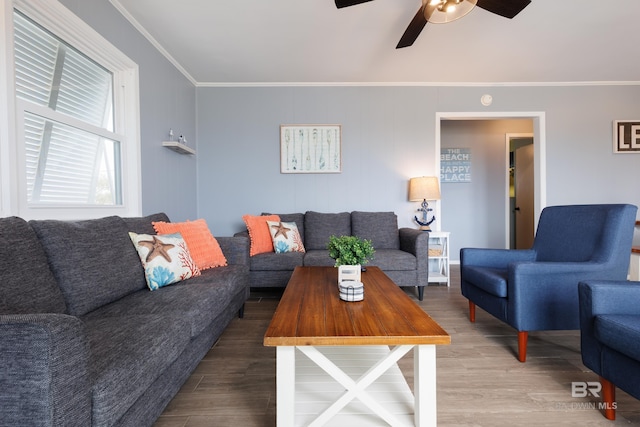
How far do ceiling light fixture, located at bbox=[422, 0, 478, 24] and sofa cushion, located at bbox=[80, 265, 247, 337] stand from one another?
7.06 feet

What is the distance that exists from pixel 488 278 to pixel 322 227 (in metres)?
1.84

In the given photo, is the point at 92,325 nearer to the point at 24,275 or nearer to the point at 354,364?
the point at 24,275

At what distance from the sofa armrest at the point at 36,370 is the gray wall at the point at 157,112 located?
207 centimetres

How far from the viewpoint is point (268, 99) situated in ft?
12.3

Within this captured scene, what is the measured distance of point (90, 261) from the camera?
1.47m

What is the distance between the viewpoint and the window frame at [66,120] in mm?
1464

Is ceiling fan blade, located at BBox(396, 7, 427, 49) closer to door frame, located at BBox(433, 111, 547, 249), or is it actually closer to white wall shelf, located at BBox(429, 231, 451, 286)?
door frame, located at BBox(433, 111, 547, 249)

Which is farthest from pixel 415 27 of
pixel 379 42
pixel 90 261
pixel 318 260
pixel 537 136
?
pixel 537 136

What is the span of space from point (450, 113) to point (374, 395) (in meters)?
3.55

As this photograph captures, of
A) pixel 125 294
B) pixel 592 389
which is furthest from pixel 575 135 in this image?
pixel 125 294

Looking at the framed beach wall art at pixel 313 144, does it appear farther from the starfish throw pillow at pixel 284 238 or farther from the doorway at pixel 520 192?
the doorway at pixel 520 192

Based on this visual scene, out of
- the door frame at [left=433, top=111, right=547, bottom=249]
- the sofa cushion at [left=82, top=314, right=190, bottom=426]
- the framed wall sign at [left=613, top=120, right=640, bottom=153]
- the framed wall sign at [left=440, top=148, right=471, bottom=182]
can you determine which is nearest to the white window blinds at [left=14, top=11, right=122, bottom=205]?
the sofa cushion at [left=82, top=314, right=190, bottom=426]

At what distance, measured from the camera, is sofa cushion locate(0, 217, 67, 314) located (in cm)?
106

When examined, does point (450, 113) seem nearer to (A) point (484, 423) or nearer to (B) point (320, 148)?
(B) point (320, 148)
